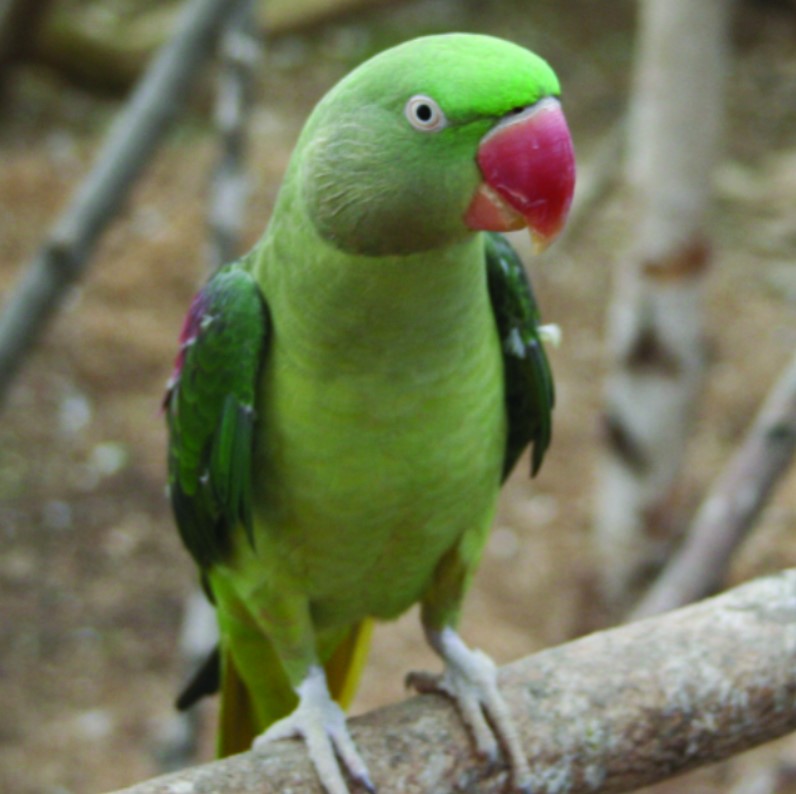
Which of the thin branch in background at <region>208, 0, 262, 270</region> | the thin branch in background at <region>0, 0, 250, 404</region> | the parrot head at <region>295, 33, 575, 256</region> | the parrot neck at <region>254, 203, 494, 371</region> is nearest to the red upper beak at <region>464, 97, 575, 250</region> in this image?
the parrot head at <region>295, 33, 575, 256</region>

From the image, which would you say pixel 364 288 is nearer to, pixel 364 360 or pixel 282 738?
pixel 364 360

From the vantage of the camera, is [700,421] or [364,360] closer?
[364,360]

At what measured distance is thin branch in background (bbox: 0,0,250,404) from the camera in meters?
2.57

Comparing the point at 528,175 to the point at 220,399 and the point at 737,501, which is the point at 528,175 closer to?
the point at 220,399

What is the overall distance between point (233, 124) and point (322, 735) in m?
1.58

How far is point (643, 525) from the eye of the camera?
4.11m

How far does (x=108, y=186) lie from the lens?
263cm

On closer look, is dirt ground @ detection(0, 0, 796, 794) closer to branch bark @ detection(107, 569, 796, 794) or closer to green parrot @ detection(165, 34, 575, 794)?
branch bark @ detection(107, 569, 796, 794)

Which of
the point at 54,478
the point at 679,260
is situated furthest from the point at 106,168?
the point at 54,478

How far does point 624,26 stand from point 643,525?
13.4 feet

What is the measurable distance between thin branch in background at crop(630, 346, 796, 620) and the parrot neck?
1.33 meters

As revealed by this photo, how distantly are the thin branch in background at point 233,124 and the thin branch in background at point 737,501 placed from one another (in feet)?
4.64

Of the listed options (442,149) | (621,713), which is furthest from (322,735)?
(442,149)

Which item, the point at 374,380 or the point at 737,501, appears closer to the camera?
the point at 374,380
